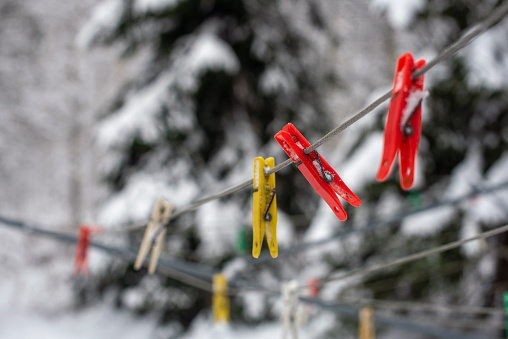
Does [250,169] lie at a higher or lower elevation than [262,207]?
higher

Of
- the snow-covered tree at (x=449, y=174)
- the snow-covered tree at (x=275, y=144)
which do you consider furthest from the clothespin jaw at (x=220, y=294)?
the snow-covered tree at (x=449, y=174)

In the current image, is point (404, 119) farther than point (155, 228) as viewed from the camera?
No

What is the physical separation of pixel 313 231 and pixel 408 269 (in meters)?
0.71

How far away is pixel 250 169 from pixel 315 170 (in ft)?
9.05

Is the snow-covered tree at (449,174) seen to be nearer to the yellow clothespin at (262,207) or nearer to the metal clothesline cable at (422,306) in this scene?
the metal clothesline cable at (422,306)

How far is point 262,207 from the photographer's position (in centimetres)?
79

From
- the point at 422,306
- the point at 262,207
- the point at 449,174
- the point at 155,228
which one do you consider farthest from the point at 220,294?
the point at 449,174

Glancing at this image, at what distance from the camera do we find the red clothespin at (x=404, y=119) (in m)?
0.63

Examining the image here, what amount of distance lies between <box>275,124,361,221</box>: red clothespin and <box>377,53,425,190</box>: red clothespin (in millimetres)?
73

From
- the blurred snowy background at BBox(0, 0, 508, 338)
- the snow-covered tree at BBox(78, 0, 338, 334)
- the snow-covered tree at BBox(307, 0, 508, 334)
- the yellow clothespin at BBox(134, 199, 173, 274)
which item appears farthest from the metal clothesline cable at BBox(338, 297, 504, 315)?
the snow-covered tree at BBox(78, 0, 338, 334)

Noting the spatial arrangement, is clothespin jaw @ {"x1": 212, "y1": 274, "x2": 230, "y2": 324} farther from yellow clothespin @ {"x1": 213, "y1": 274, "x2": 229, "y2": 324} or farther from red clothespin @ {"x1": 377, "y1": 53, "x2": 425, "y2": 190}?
red clothespin @ {"x1": 377, "y1": 53, "x2": 425, "y2": 190}

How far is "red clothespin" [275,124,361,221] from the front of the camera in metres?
0.69

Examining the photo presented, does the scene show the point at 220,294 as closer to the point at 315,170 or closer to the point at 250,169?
the point at 315,170

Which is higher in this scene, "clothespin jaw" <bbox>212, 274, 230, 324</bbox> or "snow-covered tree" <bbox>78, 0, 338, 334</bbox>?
"snow-covered tree" <bbox>78, 0, 338, 334</bbox>
